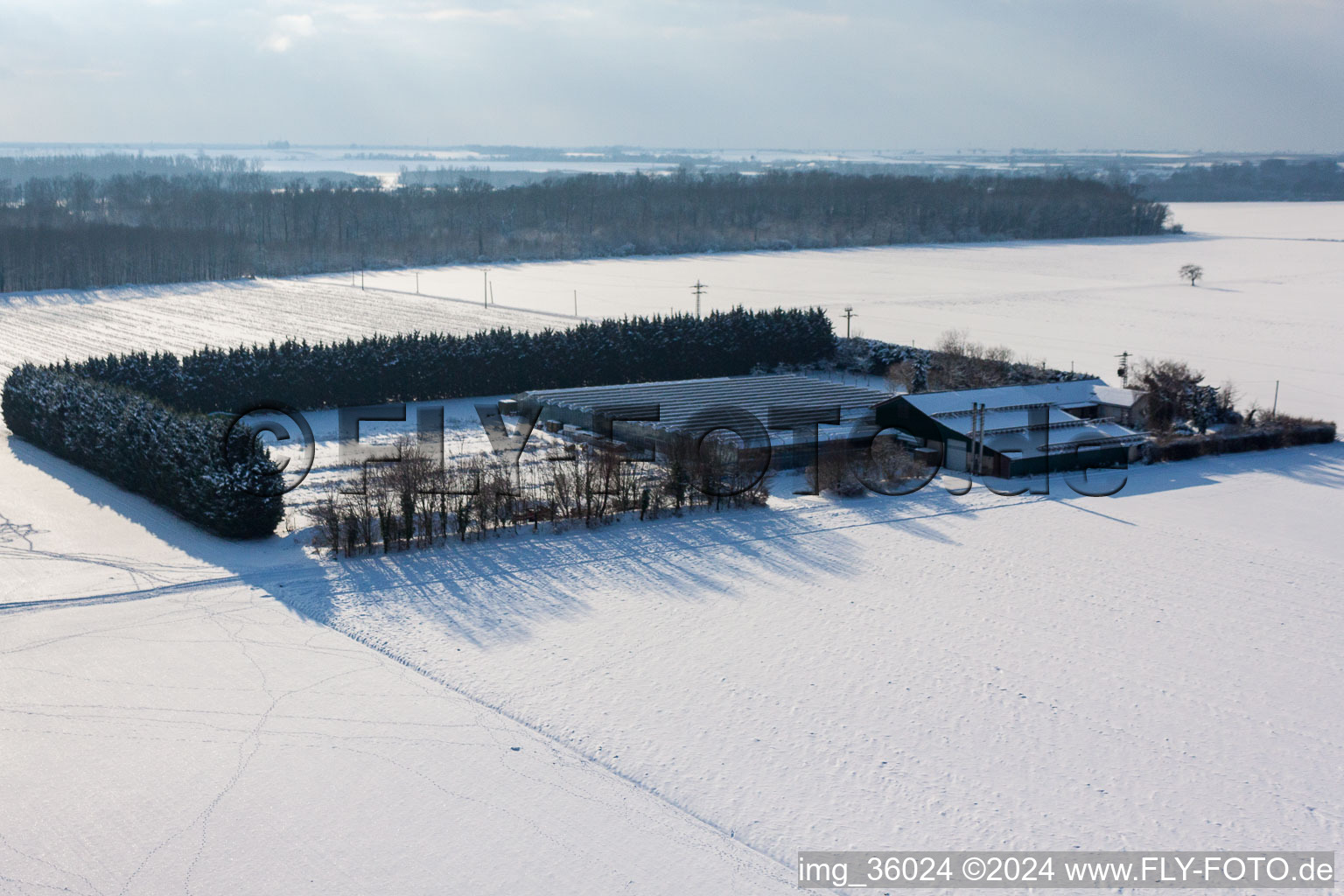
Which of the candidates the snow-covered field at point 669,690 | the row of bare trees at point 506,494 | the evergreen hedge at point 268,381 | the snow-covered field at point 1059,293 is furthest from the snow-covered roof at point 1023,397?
the evergreen hedge at point 268,381

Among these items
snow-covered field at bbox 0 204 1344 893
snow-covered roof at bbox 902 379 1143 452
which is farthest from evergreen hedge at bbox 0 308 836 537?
snow-covered roof at bbox 902 379 1143 452

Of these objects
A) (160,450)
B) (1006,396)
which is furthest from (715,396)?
(160,450)

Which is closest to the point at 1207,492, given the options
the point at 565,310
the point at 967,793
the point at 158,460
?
the point at 967,793

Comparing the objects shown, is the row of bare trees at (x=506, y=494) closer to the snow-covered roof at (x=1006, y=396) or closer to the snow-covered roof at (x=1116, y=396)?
the snow-covered roof at (x=1006, y=396)

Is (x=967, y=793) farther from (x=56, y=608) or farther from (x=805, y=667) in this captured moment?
(x=56, y=608)

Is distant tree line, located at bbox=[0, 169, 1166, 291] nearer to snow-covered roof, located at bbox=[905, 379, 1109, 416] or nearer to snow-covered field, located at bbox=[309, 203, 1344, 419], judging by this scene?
snow-covered field, located at bbox=[309, 203, 1344, 419]

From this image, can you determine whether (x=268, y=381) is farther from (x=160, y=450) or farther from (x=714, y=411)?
(x=714, y=411)
